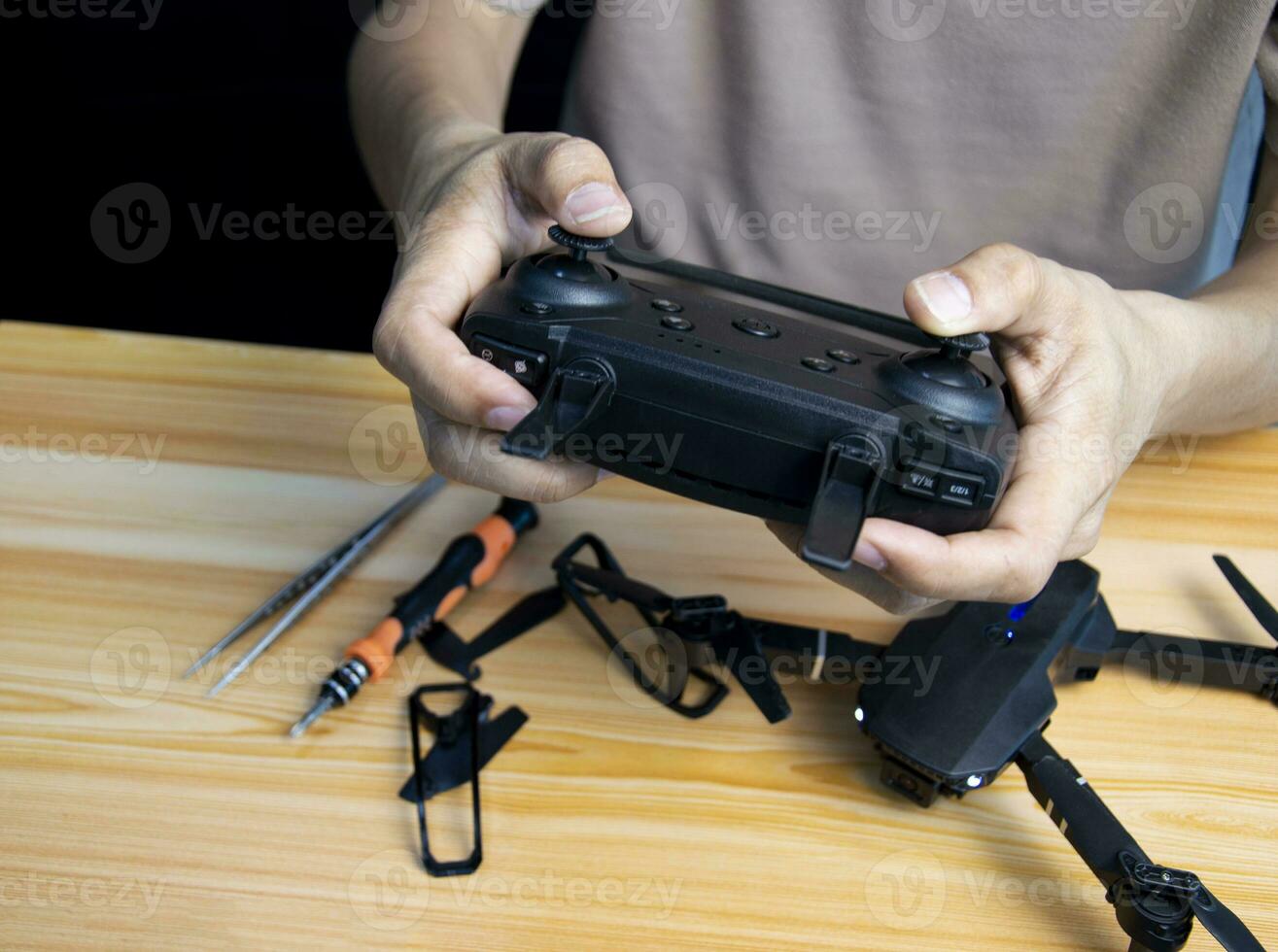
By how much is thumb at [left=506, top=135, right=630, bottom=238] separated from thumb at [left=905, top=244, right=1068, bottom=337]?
0.55 ft

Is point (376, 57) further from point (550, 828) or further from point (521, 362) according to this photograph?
point (550, 828)

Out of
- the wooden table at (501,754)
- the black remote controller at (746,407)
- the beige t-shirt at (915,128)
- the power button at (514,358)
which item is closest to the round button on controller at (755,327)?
the black remote controller at (746,407)

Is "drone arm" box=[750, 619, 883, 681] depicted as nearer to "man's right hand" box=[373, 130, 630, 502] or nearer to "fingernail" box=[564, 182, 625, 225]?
"man's right hand" box=[373, 130, 630, 502]

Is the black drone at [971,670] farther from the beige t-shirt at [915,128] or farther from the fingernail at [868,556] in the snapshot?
the beige t-shirt at [915,128]

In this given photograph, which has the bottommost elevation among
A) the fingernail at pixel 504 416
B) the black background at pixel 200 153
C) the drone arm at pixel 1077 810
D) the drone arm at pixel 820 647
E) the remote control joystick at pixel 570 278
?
the black background at pixel 200 153

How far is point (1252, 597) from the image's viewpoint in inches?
30.1

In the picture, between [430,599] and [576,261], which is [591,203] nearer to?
[576,261]

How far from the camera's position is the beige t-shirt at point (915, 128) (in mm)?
837

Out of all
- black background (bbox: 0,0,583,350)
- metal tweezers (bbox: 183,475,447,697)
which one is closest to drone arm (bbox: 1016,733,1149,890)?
metal tweezers (bbox: 183,475,447,697)

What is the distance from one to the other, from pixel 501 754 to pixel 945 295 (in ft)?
1.18

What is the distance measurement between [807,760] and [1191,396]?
371mm

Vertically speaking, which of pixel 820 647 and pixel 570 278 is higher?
pixel 570 278

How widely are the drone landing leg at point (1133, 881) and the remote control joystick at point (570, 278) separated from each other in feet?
1.17

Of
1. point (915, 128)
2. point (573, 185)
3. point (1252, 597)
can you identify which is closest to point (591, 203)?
point (573, 185)
